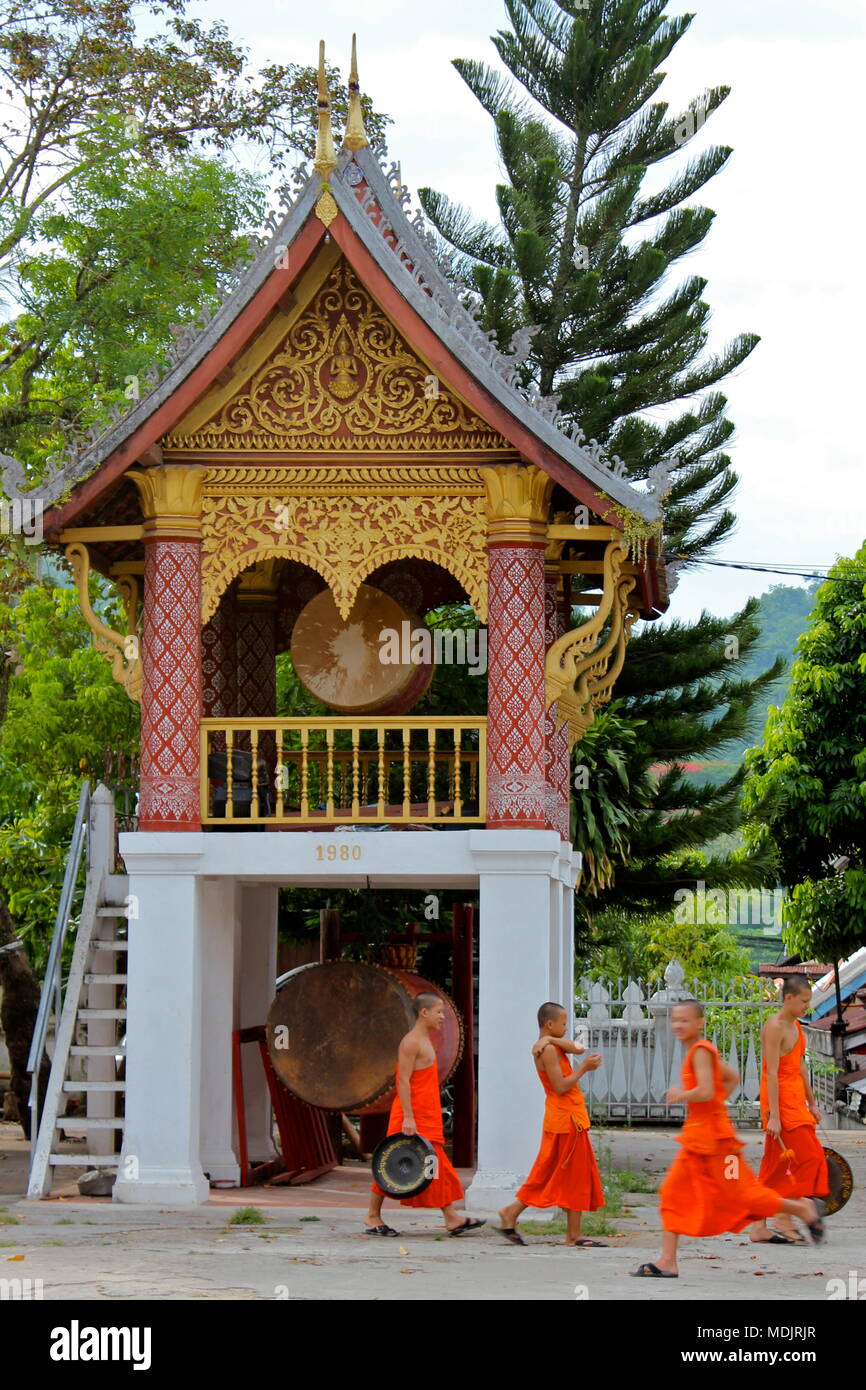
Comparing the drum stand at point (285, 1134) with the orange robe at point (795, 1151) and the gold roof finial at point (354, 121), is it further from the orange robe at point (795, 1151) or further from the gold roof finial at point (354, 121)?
the gold roof finial at point (354, 121)

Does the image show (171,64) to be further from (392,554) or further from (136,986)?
(136,986)

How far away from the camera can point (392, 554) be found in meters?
12.9

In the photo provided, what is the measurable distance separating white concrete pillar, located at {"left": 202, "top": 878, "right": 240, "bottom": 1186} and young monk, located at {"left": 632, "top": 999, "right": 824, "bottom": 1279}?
487 centimetres

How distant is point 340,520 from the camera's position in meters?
13.0

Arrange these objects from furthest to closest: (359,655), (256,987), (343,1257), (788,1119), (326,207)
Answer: (256,987)
(359,655)
(326,207)
(788,1119)
(343,1257)

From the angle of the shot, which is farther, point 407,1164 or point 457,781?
point 457,781

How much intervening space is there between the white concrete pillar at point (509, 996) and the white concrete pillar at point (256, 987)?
3.34 m

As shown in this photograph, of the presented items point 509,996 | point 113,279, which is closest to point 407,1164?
point 509,996

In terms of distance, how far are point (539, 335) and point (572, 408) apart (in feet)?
4.15

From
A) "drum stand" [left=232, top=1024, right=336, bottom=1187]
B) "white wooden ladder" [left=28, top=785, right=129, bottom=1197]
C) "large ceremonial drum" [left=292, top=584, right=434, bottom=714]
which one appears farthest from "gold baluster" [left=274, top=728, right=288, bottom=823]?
"drum stand" [left=232, top=1024, right=336, bottom=1187]

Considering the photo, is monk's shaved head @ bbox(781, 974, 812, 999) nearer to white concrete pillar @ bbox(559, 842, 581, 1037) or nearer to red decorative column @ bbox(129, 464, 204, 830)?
white concrete pillar @ bbox(559, 842, 581, 1037)

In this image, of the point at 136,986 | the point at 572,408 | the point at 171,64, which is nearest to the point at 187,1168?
the point at 136,986

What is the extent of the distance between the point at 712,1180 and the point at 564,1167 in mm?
1408

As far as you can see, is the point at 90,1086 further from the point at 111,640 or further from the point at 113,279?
the point at 113,279
